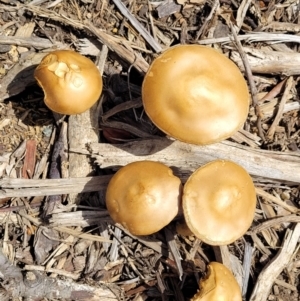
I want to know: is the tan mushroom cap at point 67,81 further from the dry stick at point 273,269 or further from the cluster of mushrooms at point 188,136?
the dry stick at point 273,269

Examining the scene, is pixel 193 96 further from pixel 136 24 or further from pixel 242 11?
→ pixel 242 11

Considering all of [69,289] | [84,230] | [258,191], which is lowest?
[69,289]

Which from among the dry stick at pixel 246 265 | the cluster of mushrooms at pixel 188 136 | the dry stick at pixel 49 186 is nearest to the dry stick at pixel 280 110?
the cluster of mushrooms at pixel 188 136

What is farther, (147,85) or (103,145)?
(103,145)

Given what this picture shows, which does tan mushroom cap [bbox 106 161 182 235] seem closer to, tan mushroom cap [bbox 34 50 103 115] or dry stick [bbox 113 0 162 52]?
tan mushroom cap [bbox 34 50 103 115]

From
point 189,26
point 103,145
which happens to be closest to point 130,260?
point 103,145

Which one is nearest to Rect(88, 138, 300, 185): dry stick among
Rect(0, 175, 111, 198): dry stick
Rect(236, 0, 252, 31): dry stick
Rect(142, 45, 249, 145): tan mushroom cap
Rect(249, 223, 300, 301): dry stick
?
Rect(0, 175, 111, 198): dry stick

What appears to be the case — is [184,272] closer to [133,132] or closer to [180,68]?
[133,132]
